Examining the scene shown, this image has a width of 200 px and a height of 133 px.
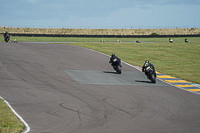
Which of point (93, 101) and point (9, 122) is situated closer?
point (9, 122)

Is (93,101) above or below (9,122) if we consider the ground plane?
below

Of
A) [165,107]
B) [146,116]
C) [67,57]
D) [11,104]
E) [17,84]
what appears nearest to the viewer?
[146,116]

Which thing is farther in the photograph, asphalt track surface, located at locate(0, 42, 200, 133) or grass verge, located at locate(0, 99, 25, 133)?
asphalt track surface, located at locate(0, 42, 200, 133)

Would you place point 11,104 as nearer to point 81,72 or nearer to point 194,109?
point 194,109

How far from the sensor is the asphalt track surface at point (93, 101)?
31.8ft

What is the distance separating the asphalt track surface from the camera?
968cm

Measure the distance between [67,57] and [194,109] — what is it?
1759cm

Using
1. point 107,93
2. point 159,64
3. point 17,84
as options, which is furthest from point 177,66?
point 17,84

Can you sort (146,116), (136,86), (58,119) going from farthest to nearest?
(136,86) < (146,116) < (58,119)

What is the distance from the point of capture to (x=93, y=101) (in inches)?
507

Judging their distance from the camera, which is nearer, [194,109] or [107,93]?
[194,109]

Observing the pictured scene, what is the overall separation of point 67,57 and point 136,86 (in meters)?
12.4

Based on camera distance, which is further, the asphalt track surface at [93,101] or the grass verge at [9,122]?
the asphalt track surface at [93,101]

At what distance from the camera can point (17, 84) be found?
50.9 ft
